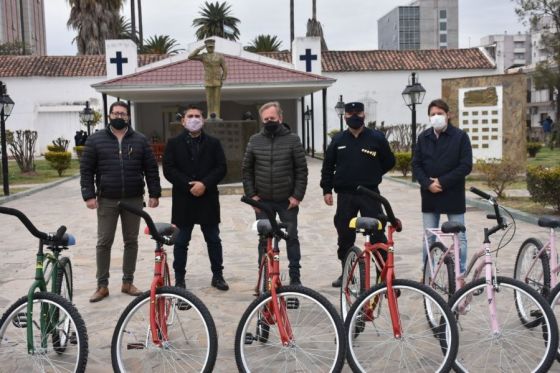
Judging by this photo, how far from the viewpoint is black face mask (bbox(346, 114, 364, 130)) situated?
17.4 feet

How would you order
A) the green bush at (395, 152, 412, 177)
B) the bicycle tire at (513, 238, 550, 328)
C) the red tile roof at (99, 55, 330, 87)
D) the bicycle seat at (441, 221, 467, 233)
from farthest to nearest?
the red tile roof at (99, 55, 330, 87) → the green bush at (395, 152, 412, 177) → the bicycle tire at (513, 238, 550, 328) → the bicycle seat at (441, 221, 467, 233)

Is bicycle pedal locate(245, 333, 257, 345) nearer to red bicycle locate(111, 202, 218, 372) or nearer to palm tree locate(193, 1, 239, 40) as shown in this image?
red bicycle locate(111, 202, 218, 372)

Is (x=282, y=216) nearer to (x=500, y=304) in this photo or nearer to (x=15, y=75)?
(x=500, y=304)

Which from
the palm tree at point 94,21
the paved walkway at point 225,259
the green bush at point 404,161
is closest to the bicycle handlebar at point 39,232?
the paved walkway at point 225,259

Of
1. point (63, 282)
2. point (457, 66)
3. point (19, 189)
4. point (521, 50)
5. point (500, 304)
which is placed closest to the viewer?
point (500, 304)

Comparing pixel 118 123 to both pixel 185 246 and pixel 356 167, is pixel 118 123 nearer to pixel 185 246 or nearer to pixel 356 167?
pixel 185 246

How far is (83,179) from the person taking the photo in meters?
5.47

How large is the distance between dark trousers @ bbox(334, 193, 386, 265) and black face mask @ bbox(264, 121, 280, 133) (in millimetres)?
798

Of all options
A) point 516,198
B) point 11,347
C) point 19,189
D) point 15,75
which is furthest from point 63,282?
point 15,75

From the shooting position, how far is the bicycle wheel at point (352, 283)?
4492 millimetres

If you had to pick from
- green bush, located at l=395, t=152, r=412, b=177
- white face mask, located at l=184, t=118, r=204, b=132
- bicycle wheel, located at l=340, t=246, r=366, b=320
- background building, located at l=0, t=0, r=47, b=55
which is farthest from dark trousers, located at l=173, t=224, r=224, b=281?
background building, located at l=0, t=0, r=47, b=55

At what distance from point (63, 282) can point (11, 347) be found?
30.3 inches

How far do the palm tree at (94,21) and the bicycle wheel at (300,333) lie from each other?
1699 inches

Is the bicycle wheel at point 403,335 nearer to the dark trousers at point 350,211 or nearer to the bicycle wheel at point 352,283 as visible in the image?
the bicycle wheel at point 352,283
